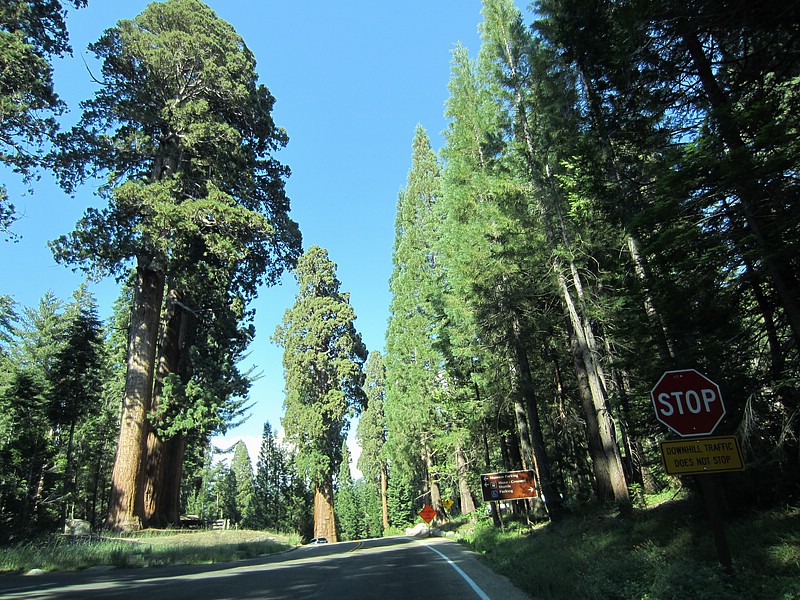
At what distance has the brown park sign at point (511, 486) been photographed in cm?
1730

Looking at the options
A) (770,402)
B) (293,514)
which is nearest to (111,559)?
(770,402)

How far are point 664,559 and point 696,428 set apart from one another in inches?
105

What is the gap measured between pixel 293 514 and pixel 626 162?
60.4 meters

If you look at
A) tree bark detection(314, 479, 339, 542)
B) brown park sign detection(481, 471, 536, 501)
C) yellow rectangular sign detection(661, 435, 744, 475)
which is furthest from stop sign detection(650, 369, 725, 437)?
tree bark detection(314, 479, 339, 542)

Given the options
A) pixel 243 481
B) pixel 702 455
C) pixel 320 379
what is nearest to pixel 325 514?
pixel 320 379

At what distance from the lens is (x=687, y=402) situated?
19.4 feet

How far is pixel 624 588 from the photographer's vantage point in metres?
6.23

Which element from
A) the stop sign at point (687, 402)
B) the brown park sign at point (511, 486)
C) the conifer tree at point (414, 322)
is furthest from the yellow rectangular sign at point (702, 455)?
the conifer tree at point (414, 322)

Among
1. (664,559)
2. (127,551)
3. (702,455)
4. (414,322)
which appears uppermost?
(414,322)

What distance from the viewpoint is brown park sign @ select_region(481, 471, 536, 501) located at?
56.7ft

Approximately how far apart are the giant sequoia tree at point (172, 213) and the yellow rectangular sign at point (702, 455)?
1559cm

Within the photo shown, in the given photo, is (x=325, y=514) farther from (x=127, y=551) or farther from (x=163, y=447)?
(x=127, y=551)

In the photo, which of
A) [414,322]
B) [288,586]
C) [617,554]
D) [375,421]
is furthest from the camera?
[375,421]

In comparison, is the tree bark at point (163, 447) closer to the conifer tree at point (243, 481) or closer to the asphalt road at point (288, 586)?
the asphalt road at point (288, 586)
